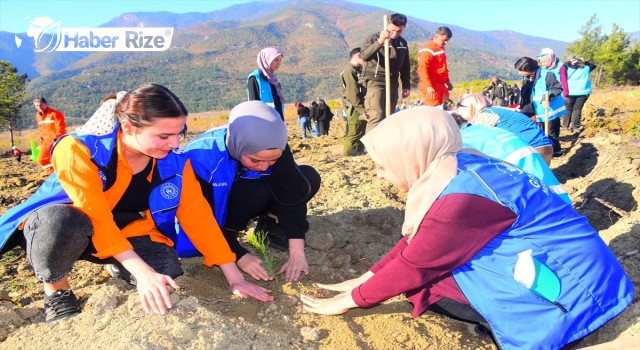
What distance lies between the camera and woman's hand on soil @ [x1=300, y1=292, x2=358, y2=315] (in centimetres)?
191

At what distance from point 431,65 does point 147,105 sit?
457cm

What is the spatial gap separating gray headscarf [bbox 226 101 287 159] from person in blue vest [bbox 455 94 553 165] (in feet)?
7.13

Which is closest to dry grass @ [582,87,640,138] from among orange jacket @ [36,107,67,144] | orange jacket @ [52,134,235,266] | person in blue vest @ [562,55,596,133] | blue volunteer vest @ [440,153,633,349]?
person in blue vest @ [562,55,596,133]

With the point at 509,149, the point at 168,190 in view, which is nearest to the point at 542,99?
the point at 509,149

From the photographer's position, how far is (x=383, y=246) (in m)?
3.15

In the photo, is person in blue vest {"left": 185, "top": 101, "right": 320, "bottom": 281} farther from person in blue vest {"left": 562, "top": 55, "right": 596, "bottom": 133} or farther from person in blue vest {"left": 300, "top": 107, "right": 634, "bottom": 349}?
person in blue vest {"left": 562, "top": 55, "right": 596, "bottom": 133}

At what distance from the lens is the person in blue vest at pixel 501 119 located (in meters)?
3.80

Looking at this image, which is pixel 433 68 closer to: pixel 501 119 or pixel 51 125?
pixel 501 119

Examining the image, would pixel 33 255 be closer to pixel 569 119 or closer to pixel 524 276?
pixel 524 276

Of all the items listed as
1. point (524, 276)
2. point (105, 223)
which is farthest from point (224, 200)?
point (524, 276)

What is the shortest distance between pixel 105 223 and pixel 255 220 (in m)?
1.81

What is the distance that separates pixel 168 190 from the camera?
6.97ft

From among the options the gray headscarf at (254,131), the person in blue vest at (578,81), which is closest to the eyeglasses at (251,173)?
the gray headscarf at (254,131)

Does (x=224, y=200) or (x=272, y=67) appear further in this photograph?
(x=272, y=67)
